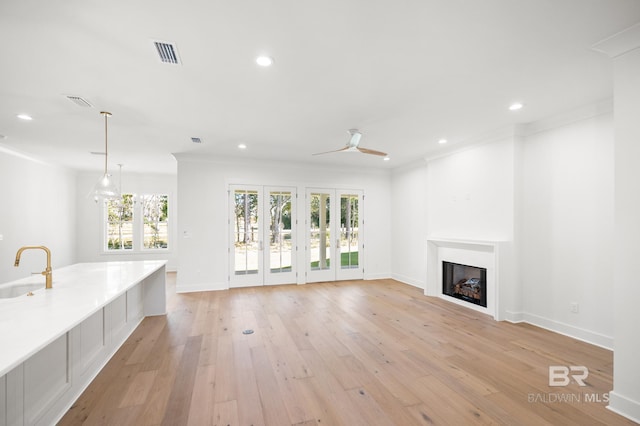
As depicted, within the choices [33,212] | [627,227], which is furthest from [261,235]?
[627,227]

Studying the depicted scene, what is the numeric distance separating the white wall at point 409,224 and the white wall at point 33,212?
306 inches

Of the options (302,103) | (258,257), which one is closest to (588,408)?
(302,103)

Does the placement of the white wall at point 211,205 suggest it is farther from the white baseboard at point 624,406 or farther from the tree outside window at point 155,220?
the white baseboard at point 624,406

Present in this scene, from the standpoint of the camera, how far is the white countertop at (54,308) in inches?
55.0

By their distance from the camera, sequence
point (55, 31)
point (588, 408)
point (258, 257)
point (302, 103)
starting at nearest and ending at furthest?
point (55, 31) < point (588, 408) < point (302, 103) < point (258, 257)

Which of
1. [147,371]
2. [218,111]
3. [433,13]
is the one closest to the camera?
[433,13]

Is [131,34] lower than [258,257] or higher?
higher

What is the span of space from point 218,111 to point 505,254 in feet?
14.4

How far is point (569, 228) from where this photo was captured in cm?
369

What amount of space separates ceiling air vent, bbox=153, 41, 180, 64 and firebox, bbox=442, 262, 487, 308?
15.9 feet

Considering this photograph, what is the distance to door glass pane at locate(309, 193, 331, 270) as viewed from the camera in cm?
679

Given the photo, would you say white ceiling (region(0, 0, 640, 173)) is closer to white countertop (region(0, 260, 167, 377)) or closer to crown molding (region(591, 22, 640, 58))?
crown molding (region(591, 22, 640, 58))

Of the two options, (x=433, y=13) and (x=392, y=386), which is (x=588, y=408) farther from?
(x=433, y=13)

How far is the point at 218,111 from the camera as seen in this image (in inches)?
142
